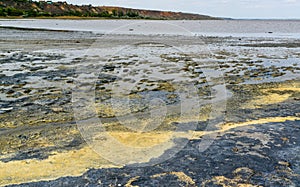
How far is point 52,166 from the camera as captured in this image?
6.07 metres

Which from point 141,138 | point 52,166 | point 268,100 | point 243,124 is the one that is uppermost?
point 268,100

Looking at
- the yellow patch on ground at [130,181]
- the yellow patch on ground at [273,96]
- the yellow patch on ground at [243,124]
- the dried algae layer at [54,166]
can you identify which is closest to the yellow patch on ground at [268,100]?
the yellow patch on ground at [273,96]

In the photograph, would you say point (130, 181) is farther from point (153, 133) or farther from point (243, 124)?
point (243, 124)

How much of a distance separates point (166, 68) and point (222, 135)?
35.8 ft

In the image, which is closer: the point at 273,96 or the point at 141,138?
the point at 141,138

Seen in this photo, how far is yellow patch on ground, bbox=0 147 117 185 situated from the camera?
5621 millimetres

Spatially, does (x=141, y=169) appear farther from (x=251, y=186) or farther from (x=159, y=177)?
(x=251, y=186)

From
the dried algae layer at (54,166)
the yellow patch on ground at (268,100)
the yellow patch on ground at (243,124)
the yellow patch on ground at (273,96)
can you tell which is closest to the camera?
the dried algae layer at (54,166)

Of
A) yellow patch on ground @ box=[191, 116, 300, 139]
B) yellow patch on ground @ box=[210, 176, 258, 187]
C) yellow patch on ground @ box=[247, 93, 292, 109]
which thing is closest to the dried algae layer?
yellow patch on ground @ box=[210, 176, 258, 187]

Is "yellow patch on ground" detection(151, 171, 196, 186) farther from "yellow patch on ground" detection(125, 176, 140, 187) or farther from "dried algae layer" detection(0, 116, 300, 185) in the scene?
"yellow patch on ground" detection(125, 176, 140, 187)

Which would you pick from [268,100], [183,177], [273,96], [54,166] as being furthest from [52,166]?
[273,96]

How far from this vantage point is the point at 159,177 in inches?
221

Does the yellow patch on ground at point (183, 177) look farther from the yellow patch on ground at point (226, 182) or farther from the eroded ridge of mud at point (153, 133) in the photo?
the yellow patch on ground at point (226, 182)

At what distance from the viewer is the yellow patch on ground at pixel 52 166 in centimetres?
562
